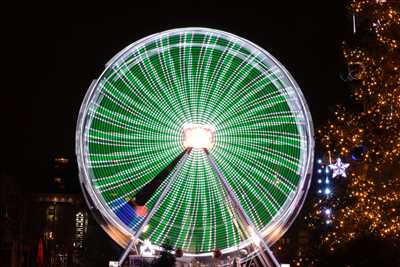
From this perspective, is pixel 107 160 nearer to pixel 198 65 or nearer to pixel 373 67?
pixel 198 65

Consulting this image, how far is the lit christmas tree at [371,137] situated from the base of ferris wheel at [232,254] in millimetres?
3323

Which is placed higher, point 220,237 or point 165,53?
point 165,53

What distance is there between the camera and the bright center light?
22.6 metres

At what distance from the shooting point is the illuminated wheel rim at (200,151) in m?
21.7

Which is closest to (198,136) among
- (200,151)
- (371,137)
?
(200,151)

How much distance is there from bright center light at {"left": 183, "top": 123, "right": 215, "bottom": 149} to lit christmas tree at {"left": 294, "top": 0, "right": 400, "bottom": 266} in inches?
184

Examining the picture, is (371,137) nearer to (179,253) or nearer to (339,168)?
(339,168)

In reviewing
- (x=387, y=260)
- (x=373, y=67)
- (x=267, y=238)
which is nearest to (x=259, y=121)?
(x=267, y=238)

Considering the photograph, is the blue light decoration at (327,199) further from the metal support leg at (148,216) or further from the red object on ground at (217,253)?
the metal support leg at (148,216)

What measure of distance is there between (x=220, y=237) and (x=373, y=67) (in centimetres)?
753

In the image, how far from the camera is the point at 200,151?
2280 centimetres

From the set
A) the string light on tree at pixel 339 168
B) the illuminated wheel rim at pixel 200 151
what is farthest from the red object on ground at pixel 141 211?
the string light on tree at pixel 339 168

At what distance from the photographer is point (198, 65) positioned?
2292 cm

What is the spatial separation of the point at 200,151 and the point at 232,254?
301 cm
